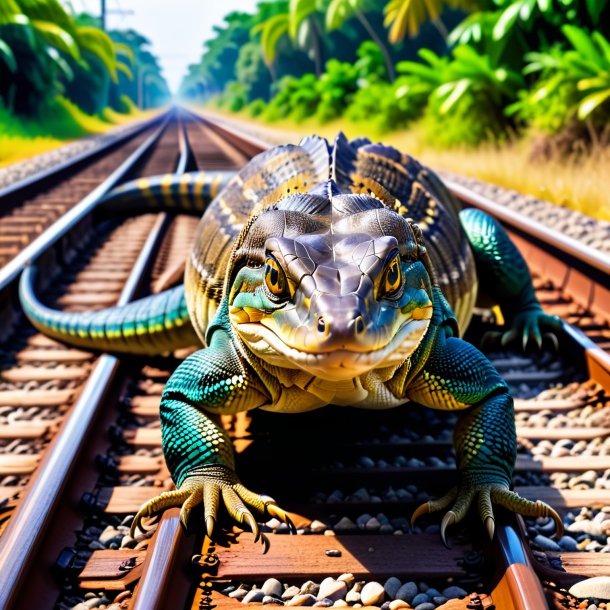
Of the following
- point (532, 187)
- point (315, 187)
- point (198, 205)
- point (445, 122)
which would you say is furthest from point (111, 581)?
point (445, 122)

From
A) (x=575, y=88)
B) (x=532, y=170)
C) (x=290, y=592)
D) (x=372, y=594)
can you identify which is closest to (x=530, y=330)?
(x=372, y=594)

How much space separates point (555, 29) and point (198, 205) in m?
11.5

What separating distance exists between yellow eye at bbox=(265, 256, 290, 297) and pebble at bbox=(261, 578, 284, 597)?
99 cm

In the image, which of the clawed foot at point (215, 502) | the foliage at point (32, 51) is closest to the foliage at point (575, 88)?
the clawed foot at point (215, 502)

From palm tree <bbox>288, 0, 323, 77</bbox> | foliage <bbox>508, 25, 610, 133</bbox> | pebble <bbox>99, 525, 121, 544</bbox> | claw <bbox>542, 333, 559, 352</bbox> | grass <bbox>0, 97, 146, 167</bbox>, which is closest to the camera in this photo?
pebble <bbox>99, 525, 121, 544</bbox>

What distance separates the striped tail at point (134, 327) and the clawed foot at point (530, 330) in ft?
6.33

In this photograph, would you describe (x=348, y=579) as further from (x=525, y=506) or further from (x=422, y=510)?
(x=525, y=506)

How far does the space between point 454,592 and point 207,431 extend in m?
1.12

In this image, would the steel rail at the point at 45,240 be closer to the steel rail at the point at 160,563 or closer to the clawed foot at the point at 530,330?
the steel rail at the point at 160,563

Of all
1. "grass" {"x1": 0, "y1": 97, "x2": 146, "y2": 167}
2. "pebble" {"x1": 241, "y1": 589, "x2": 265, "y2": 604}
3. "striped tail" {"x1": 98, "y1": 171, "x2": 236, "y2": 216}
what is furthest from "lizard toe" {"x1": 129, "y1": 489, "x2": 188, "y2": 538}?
"grass" {"x1": 0, "y1": 97, "x2": 146, "y2": 167}

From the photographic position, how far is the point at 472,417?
2797 millimetres

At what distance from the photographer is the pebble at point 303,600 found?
2.25 meters

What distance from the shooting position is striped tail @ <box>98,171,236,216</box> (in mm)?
7348

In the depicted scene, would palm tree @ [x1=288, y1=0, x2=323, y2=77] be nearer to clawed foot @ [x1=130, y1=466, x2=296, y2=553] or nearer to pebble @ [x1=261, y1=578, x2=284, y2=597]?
clawed foot @ [x1=130, y1=466, x2=296, y2=553]
